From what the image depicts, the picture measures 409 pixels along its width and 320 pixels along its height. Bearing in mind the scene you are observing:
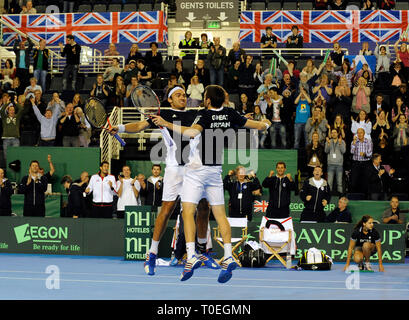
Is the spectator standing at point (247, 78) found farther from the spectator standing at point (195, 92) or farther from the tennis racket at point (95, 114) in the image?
the tennis racket at point (95, 114)

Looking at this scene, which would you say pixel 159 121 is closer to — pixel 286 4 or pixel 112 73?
pixel 112 73

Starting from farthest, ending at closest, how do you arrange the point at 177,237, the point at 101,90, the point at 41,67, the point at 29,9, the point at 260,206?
the point at 29,9
the point at 41,67
the point at 101,90
the point at 260,206
the point at 177,237

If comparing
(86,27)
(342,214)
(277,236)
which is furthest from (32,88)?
(342,214)

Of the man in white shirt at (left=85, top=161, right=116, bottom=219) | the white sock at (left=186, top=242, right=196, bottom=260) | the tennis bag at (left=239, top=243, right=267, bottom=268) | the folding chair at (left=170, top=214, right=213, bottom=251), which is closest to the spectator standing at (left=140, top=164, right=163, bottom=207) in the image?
the man in white shirt at (left=85, top=161, right=116, bottom=219)

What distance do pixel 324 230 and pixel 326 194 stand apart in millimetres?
915

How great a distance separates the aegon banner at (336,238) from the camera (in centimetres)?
1938

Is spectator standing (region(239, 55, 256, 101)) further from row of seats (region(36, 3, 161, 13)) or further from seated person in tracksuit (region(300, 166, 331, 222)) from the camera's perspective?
row of seats (region(36, 3, 161, 13))

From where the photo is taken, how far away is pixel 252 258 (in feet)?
59.5

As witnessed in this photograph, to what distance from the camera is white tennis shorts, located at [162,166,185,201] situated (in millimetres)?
11539

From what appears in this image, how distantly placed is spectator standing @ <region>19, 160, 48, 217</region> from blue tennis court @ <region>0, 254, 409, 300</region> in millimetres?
2198

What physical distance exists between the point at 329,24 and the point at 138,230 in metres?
15.0

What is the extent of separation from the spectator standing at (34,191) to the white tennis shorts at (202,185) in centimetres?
1054

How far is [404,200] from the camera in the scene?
22062 mm

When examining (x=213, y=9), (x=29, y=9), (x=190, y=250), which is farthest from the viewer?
(x=213, y=9)
